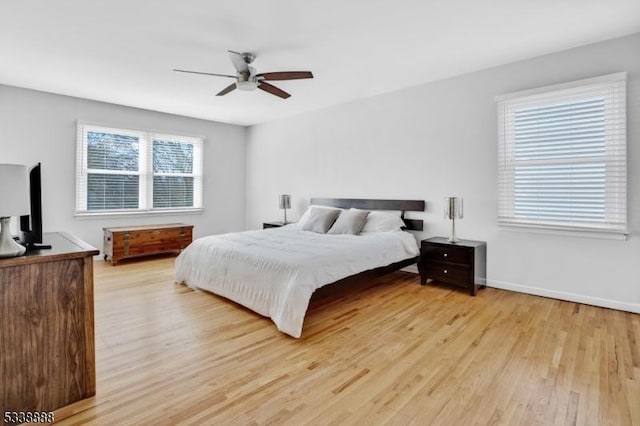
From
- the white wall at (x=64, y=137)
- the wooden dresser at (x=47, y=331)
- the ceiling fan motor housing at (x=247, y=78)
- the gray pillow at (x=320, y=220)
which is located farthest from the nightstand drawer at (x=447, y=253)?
the white wall at (x=64, y=137)

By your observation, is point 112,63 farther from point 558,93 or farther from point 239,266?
point 558,93

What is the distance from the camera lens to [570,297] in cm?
345

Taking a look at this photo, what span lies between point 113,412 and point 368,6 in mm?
→ 3153

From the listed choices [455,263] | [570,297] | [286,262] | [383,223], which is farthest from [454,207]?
[286,262]

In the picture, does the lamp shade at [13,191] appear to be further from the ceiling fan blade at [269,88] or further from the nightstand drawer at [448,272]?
the nightstand drawer at [448,272]

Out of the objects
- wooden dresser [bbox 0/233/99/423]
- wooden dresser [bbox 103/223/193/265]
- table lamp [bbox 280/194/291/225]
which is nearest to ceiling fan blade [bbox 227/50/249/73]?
wooden dresser [bbox 0/233/99/423]

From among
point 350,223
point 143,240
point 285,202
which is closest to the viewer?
point 350,223

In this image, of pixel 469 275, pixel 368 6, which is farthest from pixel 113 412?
pixel 469 275

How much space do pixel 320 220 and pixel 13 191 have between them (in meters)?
3.49

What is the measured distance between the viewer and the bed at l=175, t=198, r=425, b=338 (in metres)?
2.78

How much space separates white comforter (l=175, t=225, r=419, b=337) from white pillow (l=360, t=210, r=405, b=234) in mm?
146

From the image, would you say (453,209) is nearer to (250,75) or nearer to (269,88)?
(269,88)

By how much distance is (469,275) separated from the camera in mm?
3693

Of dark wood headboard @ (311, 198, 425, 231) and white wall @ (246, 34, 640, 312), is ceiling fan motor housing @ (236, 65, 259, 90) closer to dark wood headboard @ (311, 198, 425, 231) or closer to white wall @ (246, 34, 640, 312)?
white wall @ (246, 34, 640, 312)
